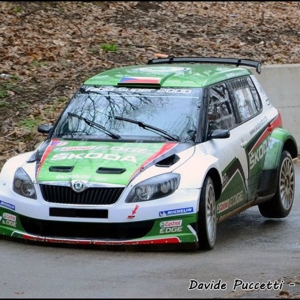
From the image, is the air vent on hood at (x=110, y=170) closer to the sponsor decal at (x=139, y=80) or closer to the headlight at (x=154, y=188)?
the headlight at (x=154, y=188)

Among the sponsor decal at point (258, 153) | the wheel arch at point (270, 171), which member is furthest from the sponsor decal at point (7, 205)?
the wheel arch at point (270, 171)

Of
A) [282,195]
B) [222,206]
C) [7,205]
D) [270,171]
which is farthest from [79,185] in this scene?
[282,195]

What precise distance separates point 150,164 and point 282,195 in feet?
8.78

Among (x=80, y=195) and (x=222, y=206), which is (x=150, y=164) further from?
(x=222, y=206)

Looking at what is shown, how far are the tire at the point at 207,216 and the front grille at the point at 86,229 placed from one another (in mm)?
481

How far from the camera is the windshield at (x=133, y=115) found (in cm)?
984

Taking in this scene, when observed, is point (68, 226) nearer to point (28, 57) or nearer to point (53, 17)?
point (28, 57)

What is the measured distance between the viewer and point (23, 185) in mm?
9305

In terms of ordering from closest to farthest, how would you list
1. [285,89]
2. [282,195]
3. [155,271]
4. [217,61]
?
[155,271], [282,195], [217,61], [285,89]

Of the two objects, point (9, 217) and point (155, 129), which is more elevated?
point (155, 129)

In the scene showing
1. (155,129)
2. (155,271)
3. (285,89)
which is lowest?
(285,89)

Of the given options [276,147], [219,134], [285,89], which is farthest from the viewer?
[285,89]

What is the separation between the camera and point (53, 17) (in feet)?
67.2

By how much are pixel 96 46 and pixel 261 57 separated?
3204 mm
